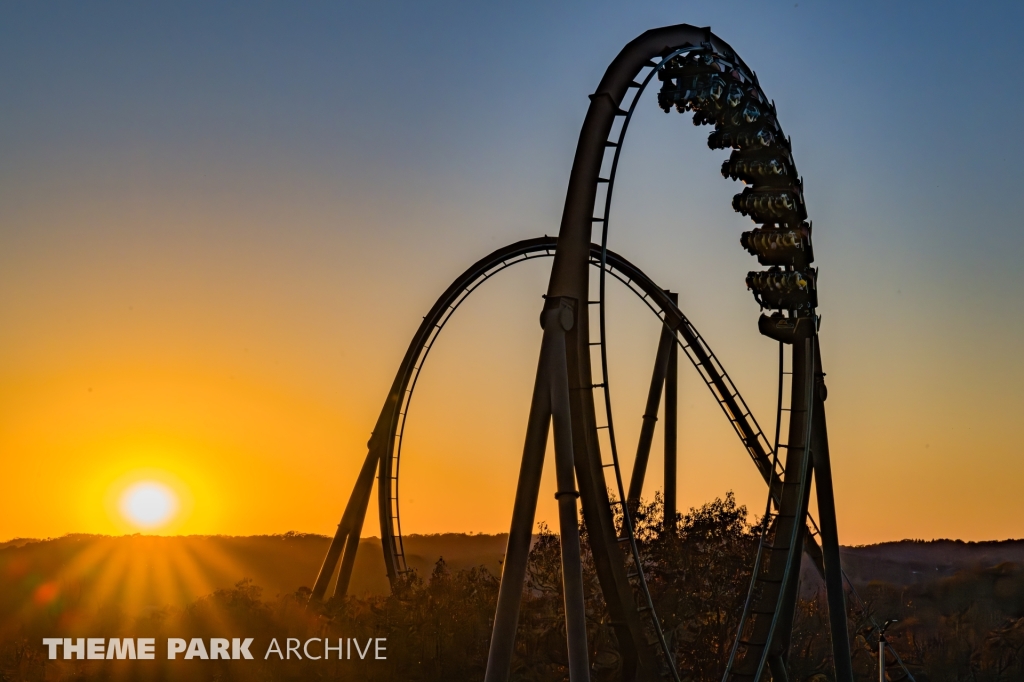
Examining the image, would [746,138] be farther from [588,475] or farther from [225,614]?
[225,614]

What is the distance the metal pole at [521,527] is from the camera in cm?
1480

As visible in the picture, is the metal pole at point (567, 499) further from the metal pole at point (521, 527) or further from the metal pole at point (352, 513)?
the metal pole at point (352, 513)

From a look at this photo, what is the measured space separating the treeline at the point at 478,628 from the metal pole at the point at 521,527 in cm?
531

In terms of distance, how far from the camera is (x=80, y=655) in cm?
2158

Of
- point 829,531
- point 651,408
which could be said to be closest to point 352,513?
point 651,408

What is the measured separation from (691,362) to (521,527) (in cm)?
808

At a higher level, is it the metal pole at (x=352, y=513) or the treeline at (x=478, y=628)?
the metal pole at (x=352, y=513)

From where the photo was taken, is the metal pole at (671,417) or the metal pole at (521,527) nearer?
the metal pole at (521,527)

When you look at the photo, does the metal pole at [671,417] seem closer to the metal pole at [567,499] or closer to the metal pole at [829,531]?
the metal pole at [829,531]

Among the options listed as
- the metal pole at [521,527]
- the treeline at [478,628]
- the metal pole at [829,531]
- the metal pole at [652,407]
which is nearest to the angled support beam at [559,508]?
the metal pole at [521,527]

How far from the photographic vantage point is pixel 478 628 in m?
22.6

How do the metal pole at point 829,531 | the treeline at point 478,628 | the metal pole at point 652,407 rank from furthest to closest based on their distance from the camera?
the metal pole at point 652,407, the treeline at point 478,628, the metal pole at point 829,531

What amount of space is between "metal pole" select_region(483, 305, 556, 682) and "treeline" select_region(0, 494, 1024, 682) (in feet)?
17.4

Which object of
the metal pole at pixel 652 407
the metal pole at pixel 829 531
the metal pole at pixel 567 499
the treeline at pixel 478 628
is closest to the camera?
the metal pole at pixel 567 499
